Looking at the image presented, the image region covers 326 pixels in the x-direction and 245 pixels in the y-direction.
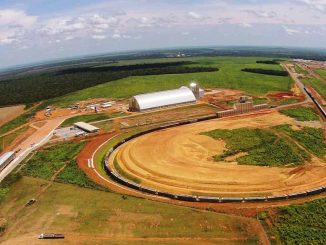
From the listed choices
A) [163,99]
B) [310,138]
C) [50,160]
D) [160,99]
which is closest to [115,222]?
[50,160]

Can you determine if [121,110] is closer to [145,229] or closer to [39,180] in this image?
[39,180]

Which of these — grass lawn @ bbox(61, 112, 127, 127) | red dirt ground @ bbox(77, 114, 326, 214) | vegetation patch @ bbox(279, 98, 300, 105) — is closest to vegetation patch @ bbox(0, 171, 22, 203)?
red dirt ground @ bbox(77, 114, 326, 214)

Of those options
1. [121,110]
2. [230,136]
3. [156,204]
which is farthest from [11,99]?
[156,204]

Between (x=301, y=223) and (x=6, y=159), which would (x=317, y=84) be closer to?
(x=301, y=223)

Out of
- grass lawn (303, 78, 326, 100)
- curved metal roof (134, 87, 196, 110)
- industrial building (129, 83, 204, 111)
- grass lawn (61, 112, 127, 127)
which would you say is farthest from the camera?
grass lawn (303, 78, 326, 100)

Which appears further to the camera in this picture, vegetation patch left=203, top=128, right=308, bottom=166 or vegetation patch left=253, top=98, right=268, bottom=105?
vegetation patch left=253, top=98, right=268, bottom=105

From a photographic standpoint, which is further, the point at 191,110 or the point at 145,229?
the point at 191,110

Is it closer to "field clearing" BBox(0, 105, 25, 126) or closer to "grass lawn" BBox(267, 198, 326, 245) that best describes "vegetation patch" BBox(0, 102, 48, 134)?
"field clearing" BBox(0, 105, 25, 126)
